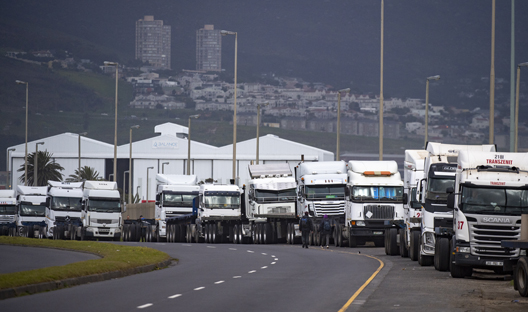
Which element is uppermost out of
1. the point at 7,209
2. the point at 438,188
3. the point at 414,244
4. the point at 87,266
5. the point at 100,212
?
the point at 438,188

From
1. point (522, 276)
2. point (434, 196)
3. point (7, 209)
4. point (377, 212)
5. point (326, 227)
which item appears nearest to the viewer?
point (522, 276)

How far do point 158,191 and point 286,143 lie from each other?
11549 cm

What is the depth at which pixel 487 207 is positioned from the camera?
22.1 meters

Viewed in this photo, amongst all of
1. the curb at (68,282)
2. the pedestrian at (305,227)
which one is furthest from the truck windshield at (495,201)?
the pedestrian at (305,227)

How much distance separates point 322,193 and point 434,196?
18.3 metres

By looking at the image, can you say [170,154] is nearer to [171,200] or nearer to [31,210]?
[31,210]

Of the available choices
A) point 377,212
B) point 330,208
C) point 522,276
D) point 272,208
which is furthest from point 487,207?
point 272,208

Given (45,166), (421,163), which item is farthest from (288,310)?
(45,166)

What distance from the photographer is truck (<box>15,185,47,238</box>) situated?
59.8 metres

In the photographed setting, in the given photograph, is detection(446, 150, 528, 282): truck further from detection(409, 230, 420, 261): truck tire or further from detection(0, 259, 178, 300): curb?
detection(0, 259, 178, 300): curb

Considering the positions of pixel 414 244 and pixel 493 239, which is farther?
pixel 414 244

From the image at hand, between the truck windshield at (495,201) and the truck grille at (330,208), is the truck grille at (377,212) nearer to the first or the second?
the truck grille at (330,208)

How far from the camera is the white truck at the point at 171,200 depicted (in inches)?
2207

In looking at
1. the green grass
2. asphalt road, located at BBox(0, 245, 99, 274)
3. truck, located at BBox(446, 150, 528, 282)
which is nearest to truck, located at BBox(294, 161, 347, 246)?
the green grass
